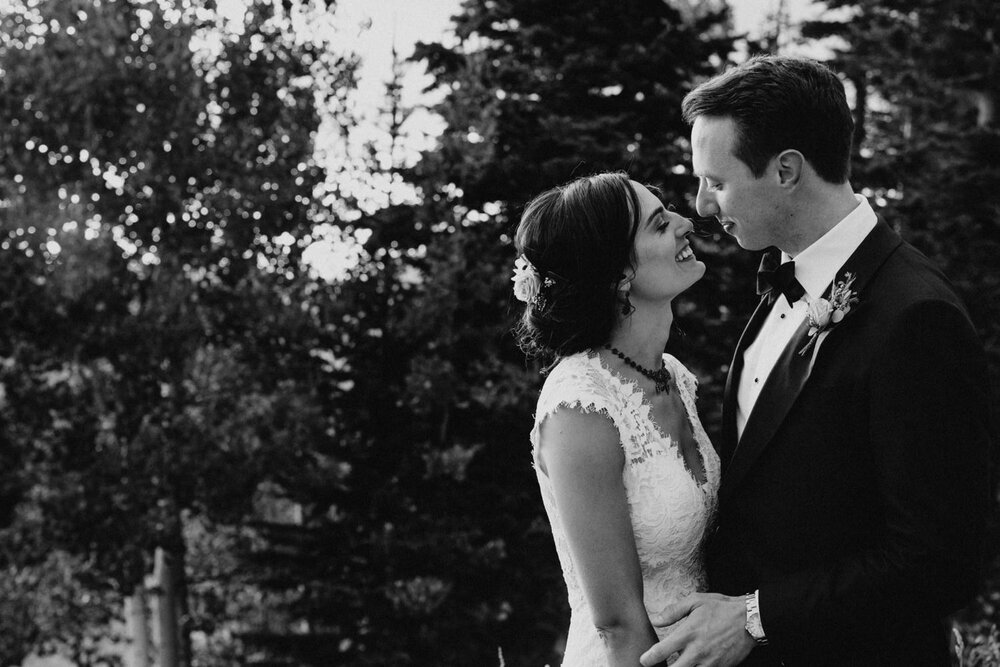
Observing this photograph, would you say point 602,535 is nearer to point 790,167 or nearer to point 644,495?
point 644,495

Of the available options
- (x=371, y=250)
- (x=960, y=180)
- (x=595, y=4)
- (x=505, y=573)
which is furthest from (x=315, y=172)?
(x=960, y=180)

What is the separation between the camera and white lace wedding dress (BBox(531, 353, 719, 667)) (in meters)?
2.72

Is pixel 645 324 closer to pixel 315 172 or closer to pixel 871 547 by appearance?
pixel 871 547

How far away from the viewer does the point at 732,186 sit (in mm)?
2520

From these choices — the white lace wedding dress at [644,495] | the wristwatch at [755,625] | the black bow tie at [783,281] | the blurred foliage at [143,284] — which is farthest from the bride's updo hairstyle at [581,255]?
the blurred foliage at [143,284]

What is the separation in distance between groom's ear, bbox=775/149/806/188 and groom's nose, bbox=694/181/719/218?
0.20 meters

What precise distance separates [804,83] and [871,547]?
117 cm

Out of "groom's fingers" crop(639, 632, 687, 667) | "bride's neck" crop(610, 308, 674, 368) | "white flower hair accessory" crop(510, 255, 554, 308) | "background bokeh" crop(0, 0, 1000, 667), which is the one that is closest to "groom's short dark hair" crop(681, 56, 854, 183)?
"bride's neck" crop(610, 308, 674, 368)

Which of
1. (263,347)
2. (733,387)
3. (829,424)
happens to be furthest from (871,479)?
(263,347)

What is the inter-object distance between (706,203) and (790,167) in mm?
262

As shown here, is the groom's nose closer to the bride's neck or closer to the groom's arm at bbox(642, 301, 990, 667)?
the bride's neck

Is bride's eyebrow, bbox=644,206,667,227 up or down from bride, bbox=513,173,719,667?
up

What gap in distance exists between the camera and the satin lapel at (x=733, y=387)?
2.78 m

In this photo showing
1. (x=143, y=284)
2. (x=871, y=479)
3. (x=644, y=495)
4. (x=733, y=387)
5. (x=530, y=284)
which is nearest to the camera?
(x=871, y=479)
